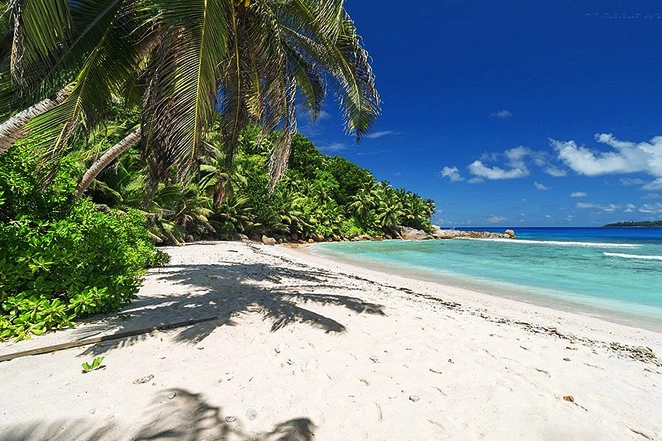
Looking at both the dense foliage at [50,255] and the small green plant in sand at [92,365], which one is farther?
the dense foliage at [50,255]

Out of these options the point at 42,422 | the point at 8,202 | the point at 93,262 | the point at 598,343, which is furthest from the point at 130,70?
the point at 598,343

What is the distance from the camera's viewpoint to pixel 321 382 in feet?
10.6

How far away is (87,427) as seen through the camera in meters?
2.34

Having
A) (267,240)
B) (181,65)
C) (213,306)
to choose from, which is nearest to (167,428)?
(213,306)

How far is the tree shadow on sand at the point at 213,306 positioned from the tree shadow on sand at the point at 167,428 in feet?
4.11

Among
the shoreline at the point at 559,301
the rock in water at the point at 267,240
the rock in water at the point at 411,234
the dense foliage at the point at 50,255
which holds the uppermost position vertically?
the rock in water at the point at 411,234

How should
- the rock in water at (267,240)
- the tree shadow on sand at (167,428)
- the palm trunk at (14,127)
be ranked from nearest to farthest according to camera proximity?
the tree shadow on sand at (167,428) → the palm trunk at (14,127) → the rock in water at (267,240)

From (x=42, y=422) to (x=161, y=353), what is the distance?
1250 mm

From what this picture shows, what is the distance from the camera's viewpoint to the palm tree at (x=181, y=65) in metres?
3.84

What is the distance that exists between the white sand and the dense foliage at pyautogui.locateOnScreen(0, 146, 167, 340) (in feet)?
1.00

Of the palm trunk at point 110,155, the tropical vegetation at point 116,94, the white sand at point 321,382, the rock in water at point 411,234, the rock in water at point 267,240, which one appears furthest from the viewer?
the rock in water at point 411,234

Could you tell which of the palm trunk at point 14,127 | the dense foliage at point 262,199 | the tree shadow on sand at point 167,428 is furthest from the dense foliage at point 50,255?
the tree shadow on sand at point 167,428

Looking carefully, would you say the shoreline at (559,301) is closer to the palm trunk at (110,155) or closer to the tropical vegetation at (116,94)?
the tropical vegetation at (116,94)

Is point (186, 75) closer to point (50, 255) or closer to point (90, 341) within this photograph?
point (50, 255)
